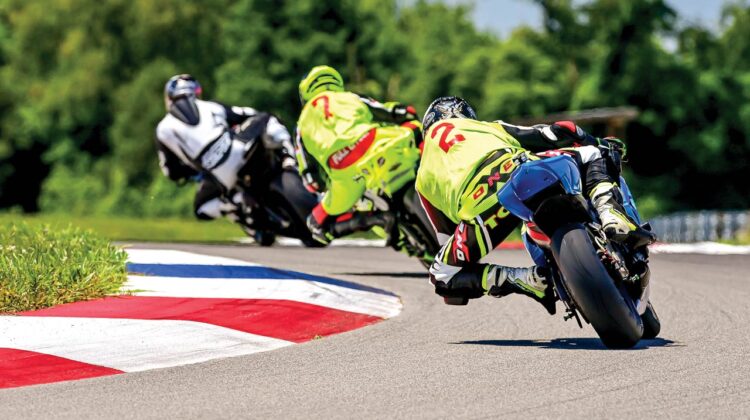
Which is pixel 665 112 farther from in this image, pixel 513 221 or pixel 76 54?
pixel 513 221

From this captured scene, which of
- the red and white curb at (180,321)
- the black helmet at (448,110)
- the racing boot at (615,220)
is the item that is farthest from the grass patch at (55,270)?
the racing boot at (615,220)

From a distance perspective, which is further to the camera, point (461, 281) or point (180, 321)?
point (461, 281)

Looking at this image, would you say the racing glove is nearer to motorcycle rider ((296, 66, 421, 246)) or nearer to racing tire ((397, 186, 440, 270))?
motorcycle rider ((296, 66, 421, 246))

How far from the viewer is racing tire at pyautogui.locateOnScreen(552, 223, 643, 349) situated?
7102mm

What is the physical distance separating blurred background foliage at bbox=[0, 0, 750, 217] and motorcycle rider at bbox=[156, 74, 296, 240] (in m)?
24.7

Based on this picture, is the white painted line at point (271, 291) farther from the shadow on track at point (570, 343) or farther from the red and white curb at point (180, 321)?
the shadow on track at point (570, 343)

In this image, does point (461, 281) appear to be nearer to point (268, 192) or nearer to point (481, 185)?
point (481, 185)

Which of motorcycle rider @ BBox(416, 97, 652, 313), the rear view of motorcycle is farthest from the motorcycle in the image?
motorcycle rider @ BBox(416, 97, 652, 313)

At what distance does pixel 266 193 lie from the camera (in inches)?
565

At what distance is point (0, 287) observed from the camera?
26.9ft

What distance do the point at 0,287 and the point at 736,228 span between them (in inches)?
701

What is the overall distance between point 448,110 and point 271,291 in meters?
1.92

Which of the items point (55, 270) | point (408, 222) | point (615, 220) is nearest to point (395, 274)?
point (408, 222)

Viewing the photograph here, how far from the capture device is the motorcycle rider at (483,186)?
25.6 ft
